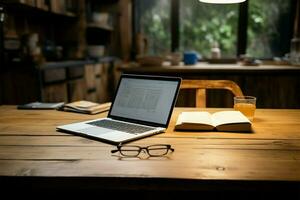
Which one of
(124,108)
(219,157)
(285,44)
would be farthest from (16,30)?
(285,44)

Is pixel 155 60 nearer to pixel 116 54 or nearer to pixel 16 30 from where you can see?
pixel 16 30

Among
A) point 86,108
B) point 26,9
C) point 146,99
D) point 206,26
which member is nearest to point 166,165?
point 146,99

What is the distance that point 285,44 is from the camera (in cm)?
494

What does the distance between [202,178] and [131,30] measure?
4539 millimetres

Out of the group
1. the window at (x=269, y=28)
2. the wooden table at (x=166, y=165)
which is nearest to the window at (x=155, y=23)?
the window at (x=269, y=28)

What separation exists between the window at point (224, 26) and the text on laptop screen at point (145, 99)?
3.74 meters

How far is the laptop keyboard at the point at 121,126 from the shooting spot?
114 centimetres

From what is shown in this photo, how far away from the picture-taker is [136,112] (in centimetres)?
127

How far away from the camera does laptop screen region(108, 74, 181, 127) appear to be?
1.21 meters

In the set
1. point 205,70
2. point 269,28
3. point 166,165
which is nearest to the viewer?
point 166,165

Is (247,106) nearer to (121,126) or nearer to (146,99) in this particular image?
(146,99)

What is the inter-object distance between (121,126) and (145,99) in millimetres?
152

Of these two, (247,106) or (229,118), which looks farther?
(247,106)

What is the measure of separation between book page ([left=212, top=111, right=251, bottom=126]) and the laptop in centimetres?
17
